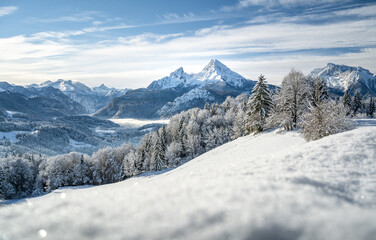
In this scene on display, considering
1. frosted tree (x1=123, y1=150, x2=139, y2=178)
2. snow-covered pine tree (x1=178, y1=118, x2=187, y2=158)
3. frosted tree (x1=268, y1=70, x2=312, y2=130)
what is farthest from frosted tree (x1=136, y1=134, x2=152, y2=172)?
frosted tree (x1=268, y1=70, x2=312, y2=130)

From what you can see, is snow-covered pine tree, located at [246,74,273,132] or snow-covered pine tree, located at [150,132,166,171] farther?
snow-covered pine tree, located at [150,132,166,171]

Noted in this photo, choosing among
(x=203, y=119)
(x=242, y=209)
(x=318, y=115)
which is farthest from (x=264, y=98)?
(x=203, y=119)

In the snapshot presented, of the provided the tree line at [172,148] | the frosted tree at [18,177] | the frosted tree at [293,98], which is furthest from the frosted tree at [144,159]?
the frosted tree at [293,98]

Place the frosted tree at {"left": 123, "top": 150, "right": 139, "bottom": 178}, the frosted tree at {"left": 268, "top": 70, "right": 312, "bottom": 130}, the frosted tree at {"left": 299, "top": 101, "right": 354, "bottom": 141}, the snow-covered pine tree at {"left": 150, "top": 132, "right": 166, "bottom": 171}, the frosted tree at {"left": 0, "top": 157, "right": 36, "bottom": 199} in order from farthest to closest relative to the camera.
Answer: the frosted tree at {"left": 123, "top": 150, "right": 139, "bottom": 178}
the snow-covered pine tree at {"left": 150, "top": 132, "right": 166, "bottom": 171}
the frosted tree at {"left": 0, "top": 157, "right": 36, "bottom": 199}
the frosted tree at {"left": 268, "top": 70, "right": 312, "bottom": 130}
the frosted tree at {"left": 299, "top": 101, "right": 354, "bottom": 141}

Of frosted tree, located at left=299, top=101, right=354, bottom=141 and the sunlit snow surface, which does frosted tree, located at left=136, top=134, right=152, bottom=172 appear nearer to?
frosted tree, located at left=299, top=101, right=354, bottom=141

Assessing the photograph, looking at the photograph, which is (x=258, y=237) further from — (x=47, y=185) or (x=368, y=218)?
(x=47, y=185)

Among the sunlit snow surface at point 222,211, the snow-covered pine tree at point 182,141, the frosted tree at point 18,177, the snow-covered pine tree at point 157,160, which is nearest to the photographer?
the sunlit snow surface at point 222,211

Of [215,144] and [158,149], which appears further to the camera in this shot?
[215,144]

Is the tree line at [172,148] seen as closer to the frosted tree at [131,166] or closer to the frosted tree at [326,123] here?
the frosted tree at [131,166]

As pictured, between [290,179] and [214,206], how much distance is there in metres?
3.10

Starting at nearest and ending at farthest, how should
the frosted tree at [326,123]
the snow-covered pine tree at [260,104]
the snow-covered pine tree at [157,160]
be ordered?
the frosted tree at [326,123] → the snow-covered pine tree at [260,104] → the snow-covered pine tree at [157,160]

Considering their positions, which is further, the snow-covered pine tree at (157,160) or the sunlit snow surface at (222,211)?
the snow-covered pine tree at (157,160)

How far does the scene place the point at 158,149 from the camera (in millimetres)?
50469

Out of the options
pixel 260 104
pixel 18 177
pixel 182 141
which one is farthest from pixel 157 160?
pixel 18 177
